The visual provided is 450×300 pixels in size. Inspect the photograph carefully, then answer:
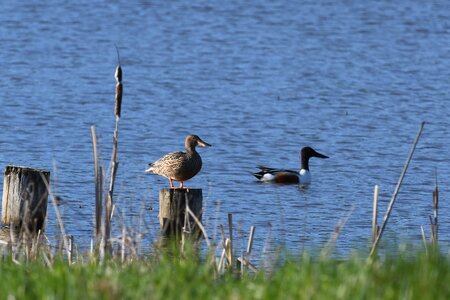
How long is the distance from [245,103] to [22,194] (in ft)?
43.6

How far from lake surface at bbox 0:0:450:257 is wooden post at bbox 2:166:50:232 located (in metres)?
0.49

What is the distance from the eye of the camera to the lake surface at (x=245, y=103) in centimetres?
1462

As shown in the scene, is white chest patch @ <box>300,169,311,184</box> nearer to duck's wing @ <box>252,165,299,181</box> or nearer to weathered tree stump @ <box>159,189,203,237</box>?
duck's wing @ <box>252,165,299,181</box>

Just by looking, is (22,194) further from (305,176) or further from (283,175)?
(305,176)

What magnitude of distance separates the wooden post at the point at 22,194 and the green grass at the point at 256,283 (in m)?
3.93

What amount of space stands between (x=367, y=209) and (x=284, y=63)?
14137mm

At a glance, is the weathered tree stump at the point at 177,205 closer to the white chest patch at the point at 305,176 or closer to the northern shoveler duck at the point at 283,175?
the northern shoveler duck at the point at 283,175

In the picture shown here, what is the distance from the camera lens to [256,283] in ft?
20.9

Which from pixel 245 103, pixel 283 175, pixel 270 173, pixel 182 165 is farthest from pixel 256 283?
pixel 245 103

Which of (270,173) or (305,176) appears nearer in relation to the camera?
(270,173)

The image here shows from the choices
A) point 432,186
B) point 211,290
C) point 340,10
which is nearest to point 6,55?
point 340,10

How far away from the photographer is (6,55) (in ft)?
94.7

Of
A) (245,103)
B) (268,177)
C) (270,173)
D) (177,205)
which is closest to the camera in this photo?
(177,205)

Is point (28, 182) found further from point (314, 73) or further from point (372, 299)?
point (314, 73)
